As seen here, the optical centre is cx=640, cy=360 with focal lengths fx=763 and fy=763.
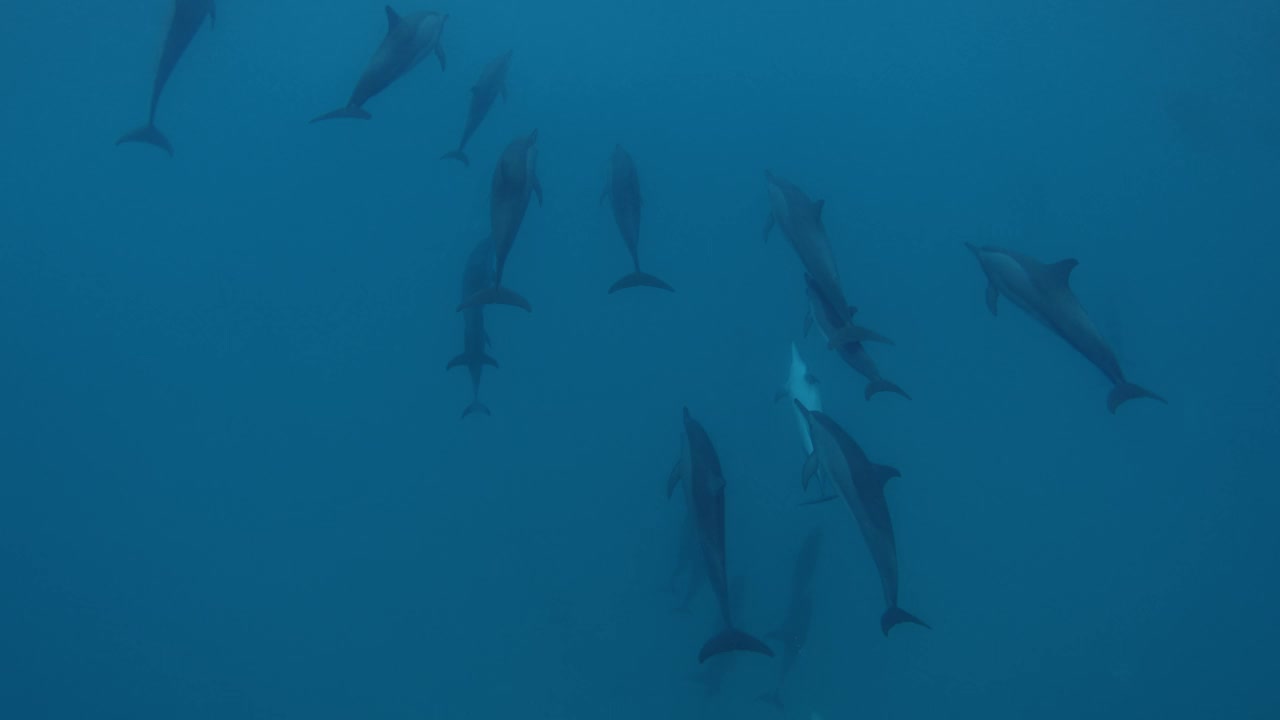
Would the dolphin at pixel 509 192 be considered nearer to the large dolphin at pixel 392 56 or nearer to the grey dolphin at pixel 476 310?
the large dolphin at pixel 392 56

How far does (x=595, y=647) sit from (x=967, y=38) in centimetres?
1295

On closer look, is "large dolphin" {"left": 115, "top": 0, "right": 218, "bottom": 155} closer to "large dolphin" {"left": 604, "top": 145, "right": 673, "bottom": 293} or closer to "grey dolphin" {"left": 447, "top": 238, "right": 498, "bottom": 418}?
"grey dolphin" {"left": 447, "top": 238, "right": 498, "bottom": 418}

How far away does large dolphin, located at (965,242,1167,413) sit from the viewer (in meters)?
4.66

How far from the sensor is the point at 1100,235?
12422 millimetres

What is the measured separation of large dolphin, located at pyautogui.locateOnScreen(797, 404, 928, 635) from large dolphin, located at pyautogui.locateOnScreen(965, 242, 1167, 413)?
1466 millimetres

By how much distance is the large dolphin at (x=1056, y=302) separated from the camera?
15.3 ft

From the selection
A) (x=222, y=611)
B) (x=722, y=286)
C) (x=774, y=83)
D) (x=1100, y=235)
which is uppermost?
(x=774, y=83)

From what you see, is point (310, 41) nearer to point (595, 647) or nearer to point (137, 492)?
point (137, 492)

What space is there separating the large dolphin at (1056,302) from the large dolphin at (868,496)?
1466mm

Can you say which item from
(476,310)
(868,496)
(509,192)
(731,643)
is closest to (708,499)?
(868,496)

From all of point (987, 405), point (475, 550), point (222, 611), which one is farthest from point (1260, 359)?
point (222, 611)

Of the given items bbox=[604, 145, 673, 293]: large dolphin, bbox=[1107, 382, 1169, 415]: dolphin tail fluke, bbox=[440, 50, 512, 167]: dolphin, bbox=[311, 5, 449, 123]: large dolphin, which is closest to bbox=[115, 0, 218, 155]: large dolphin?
bbox=[311, 5, 449, 123]: large dolphin

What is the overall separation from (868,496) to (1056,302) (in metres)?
1.76

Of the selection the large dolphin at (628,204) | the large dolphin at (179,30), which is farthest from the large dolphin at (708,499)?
the large dolphin at (179,30)
